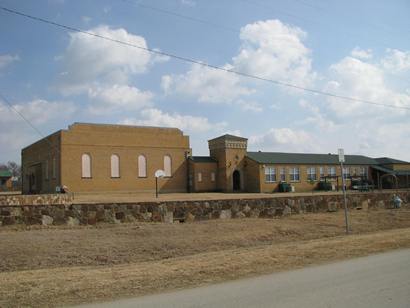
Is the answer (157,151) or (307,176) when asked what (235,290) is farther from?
(307,176)

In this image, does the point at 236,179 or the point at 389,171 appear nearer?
the point at 236,179

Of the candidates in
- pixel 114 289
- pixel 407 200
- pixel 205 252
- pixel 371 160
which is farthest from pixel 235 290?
pixel 371 160

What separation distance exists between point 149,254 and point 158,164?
137 ft

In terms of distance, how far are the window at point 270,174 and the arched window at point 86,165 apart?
20.5 metres

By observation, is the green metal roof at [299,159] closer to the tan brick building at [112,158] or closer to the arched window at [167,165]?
the tan brick building at [112,158]

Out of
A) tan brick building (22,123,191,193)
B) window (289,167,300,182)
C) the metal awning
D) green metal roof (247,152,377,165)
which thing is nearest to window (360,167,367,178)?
green metal roof (247,152,377,165)

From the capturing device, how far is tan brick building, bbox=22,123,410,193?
49000 mm

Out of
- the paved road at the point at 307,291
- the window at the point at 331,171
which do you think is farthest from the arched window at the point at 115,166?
the paved road at the point at 307,291

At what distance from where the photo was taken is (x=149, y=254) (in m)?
12.4

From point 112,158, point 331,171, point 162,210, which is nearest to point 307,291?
point 162,210

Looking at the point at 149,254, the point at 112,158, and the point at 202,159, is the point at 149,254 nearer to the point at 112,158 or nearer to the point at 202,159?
the point at 112,158

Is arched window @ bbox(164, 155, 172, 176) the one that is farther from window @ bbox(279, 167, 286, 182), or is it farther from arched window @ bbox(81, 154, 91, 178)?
window @ bbox(279, 167, 286, 182)

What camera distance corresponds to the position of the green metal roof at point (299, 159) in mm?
56156

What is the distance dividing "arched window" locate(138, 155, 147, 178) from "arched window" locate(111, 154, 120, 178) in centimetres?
261
